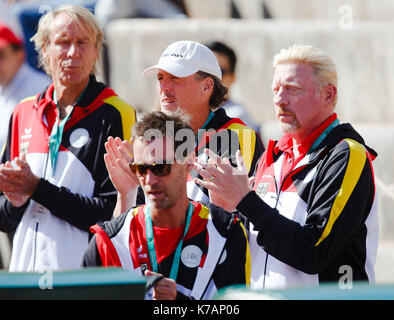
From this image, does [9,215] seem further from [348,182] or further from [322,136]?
[348,182]

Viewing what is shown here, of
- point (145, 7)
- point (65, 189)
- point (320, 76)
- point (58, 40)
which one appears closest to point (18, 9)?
point (145, 7)

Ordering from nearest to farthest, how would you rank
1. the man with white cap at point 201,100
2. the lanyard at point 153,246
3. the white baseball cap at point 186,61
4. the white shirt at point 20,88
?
the lanyard at point 153,246
the man with white cap at point 201,100
the white baseball cap at point 186,61
the white shirt at point 20,88

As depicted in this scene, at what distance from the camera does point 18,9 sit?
734cm

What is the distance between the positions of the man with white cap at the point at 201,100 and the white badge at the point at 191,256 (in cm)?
70

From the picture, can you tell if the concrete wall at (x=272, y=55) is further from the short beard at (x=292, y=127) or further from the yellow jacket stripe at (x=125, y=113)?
the short beard at (x=292, y=127)

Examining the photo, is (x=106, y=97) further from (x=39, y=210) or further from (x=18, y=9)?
(x=18, y=9)

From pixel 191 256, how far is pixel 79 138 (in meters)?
1.17

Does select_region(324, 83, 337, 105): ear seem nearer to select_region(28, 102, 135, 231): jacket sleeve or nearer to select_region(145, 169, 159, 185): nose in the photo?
select_region(145, 169, 159, 185): nose

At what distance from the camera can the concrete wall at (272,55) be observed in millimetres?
6961

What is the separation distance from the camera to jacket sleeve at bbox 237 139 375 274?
3.28 meters

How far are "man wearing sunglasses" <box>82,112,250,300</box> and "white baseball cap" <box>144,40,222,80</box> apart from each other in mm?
779

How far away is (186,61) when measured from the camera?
407cm

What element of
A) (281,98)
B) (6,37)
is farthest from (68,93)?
(6,37)
